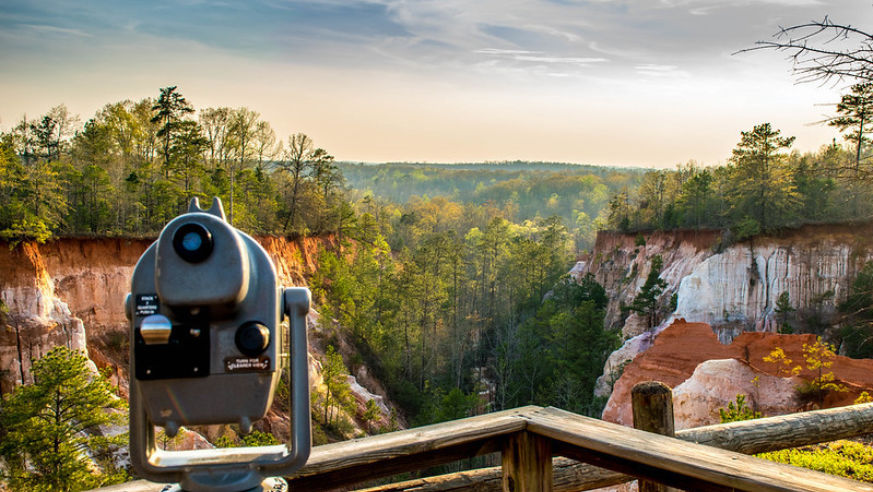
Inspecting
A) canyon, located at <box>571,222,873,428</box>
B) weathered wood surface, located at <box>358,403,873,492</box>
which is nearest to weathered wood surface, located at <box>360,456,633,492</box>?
weathered wood surface, located at <box>358,403,873,492</box>

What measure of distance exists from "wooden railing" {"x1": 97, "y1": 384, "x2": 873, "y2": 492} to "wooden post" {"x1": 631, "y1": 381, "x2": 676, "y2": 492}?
0.16 m

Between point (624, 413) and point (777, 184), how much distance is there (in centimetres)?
1792

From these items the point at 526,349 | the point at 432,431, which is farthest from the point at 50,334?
the point at 526,349

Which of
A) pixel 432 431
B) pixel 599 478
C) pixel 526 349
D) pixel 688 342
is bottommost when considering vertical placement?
pixel 526 349

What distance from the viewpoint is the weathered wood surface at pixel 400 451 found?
1.71m

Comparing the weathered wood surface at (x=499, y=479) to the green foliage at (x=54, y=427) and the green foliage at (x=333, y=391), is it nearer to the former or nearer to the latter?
the green foliage at (x=54, y=427)

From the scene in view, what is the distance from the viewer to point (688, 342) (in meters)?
20.0

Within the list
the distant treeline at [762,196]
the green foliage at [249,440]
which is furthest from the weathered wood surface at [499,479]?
the distant treeline at [762,196]

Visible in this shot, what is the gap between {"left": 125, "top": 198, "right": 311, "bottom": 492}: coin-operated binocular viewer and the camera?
1.23 m

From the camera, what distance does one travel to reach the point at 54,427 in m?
13.8

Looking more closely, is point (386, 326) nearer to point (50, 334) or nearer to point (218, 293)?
point (50, 334)

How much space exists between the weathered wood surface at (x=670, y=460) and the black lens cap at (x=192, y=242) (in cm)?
113

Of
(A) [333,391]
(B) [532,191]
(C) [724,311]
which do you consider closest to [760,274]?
(C) [724,311]

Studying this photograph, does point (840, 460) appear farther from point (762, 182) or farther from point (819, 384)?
point (762, 182)
